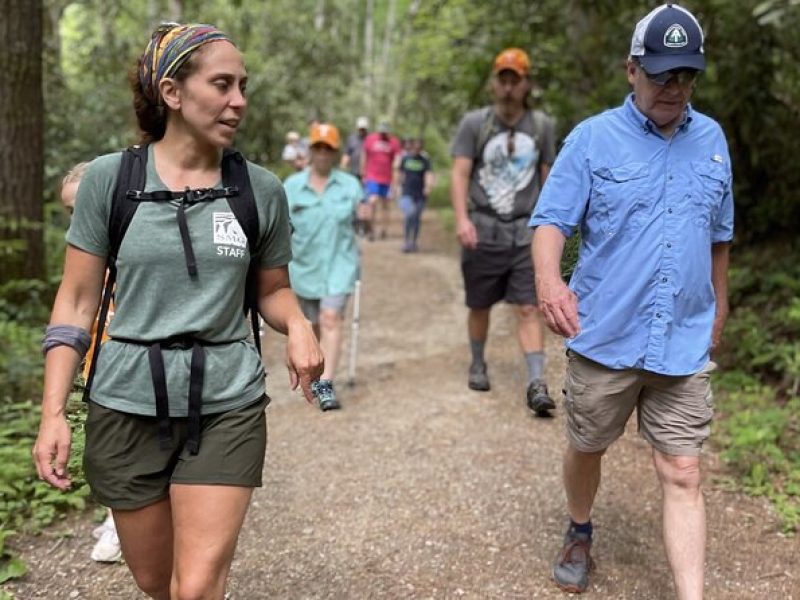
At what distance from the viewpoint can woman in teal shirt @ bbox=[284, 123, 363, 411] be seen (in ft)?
21.1

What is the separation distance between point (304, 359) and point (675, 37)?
1704mm

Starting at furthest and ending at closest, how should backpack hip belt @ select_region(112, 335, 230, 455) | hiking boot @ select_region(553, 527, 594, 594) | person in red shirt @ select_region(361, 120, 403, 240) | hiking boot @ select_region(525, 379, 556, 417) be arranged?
1. person in red shirt @ select_region(361, 120, 403, 240)
2. hiking boot @ select_region(525, 379, 556, 417)
3. hiking boot @ select_region(553, 527, 594, 594)
4. backpack hip belt @ select_region(112, 335, 230, 455)

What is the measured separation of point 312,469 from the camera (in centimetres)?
526

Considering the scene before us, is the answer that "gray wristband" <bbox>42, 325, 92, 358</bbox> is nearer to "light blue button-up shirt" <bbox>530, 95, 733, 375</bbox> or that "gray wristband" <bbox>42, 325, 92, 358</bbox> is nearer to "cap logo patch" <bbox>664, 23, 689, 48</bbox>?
"light blue button-up shirt" <bbox>530, 95, 733, 375</bbox>

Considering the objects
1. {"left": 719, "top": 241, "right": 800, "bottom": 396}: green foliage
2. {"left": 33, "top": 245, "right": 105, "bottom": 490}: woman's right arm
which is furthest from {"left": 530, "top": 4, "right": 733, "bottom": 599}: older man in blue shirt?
{"left": 719, "top": 241, "right": 800, "bottom": 396}: green foliage

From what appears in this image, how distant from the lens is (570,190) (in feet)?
10.3

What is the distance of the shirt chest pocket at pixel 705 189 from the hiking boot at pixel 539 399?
2776 mm

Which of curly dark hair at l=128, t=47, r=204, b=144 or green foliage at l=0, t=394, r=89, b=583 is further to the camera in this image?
green foliage at l=0, t=394, r=89, b=583

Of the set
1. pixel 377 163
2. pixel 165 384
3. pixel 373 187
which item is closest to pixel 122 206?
pixel 165 384

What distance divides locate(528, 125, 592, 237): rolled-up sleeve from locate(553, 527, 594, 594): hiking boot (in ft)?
4.70

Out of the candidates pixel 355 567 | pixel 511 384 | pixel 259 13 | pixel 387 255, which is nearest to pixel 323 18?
pixel 259 13

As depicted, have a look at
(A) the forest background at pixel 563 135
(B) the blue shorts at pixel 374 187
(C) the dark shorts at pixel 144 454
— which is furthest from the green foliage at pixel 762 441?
(B) the blue shorts at pixel 374 187

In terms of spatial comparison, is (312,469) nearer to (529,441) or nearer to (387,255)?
(529,441)

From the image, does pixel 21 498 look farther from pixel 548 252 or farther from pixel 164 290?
pixel 548 252
